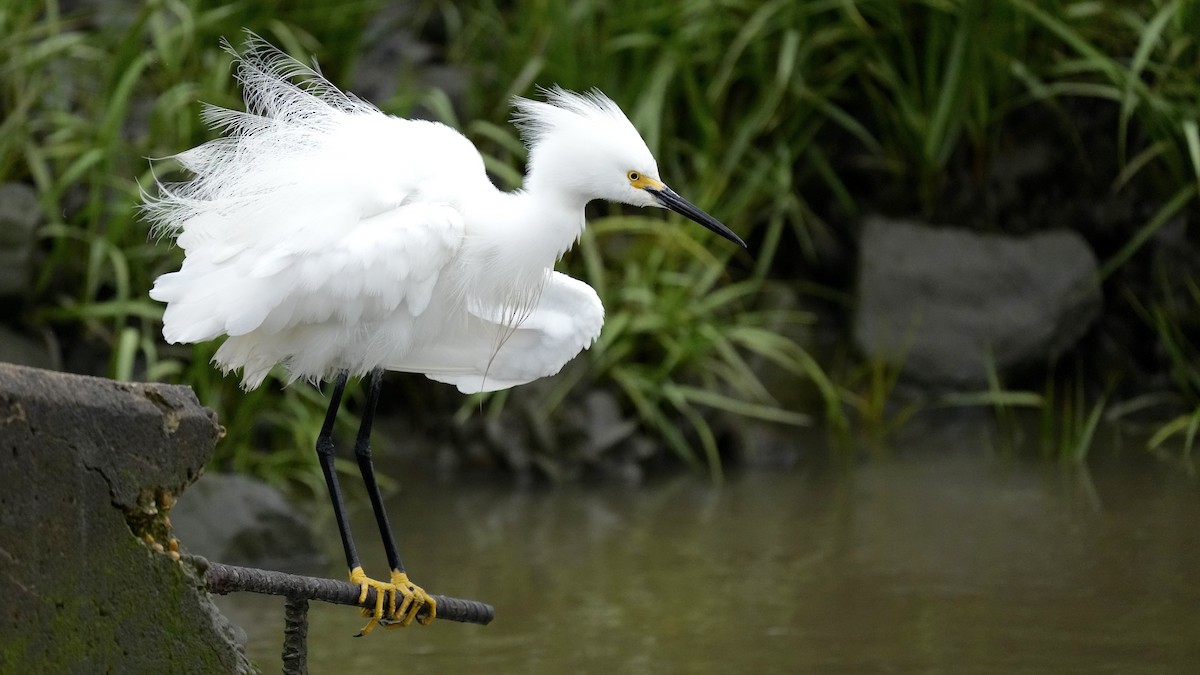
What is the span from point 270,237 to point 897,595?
2.08 meters

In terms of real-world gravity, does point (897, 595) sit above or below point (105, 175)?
below

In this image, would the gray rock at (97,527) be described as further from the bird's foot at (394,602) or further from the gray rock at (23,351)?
the gray rock at (23,351)

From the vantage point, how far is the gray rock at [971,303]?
233 inches

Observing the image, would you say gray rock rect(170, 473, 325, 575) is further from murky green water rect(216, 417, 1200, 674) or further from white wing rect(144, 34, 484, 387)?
white wing rect(144, 34, 484, 387)

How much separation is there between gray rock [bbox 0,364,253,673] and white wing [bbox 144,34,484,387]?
67cm

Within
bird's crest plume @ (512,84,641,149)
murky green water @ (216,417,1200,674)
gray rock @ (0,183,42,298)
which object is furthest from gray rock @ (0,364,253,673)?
gray rock @ (0,183,42,298)

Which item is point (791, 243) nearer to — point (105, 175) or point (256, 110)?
point (105, 175)

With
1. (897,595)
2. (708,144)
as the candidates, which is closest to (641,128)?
(708,144)

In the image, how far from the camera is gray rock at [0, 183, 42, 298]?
513cm

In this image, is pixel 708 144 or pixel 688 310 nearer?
pixel 688 310

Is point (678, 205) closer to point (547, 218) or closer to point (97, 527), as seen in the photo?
point (547, 218)

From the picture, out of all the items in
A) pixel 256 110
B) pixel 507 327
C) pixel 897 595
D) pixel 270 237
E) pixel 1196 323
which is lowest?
pixel 897 595

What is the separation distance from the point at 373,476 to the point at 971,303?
3.50 metres

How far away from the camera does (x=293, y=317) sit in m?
2.79
